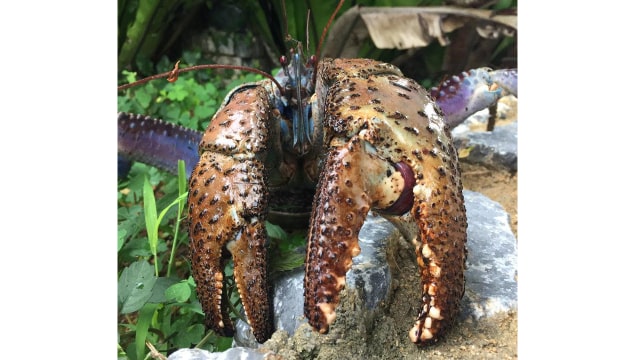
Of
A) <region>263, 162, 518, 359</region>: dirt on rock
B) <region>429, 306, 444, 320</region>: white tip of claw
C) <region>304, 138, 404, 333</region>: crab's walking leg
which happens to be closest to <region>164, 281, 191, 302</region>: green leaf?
<region>263, 162, 518, 359</region>: dirt on rock

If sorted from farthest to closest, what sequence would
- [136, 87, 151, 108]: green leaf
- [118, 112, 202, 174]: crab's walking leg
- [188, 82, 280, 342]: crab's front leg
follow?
[136, 87, 151, 108]: green leaf, [118, 112, 202, 174]: crab's walking leg, [188, 82, 280, 342]: crab's front leg

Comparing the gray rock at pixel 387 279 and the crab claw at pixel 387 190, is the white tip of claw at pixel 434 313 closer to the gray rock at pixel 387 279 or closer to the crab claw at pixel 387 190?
the crab claw at pixel 387 190

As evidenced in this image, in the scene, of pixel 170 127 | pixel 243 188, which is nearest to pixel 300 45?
pixel 243 188

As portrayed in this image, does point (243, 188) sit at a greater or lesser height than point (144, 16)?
lesser

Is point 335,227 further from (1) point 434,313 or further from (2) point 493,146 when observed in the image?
(2) point 493,146

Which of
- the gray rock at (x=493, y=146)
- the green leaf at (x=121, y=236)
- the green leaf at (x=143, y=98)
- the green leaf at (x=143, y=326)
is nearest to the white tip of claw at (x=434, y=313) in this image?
the green leaf at (x=143, y=326)

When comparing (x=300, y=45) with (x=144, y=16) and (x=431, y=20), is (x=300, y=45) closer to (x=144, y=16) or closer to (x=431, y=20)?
(x=144, y=16)

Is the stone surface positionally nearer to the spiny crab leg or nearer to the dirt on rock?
the dirt on rock
